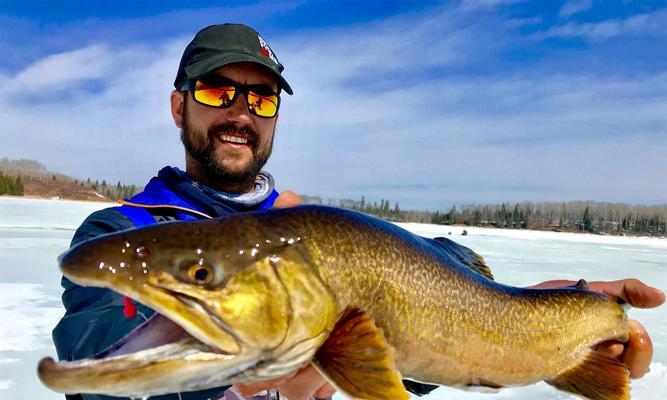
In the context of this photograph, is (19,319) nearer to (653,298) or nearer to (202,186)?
(202,186)

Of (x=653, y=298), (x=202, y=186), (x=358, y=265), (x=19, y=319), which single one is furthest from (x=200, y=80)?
(x=19, y=319)

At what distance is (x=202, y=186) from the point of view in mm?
3342

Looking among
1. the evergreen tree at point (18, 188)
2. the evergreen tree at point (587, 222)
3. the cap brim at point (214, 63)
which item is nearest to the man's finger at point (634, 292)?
the cap brim at point (214, 63)

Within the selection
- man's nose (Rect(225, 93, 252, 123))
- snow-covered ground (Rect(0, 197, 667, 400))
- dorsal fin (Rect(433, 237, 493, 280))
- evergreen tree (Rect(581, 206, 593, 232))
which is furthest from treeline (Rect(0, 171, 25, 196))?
evergreen tree (Rect(581, 206, 593, 232))

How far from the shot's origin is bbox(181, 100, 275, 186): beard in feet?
10.8

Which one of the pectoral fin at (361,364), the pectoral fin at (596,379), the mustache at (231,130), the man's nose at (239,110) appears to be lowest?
the pectoral fin at (596,379)

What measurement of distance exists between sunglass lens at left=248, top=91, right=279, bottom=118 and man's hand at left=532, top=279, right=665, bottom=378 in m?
2.22

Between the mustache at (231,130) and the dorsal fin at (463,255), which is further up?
the mustache at (231,130)

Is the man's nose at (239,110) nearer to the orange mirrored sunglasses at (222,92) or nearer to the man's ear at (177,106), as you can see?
the orange mirrored sunglasses at (222,92)

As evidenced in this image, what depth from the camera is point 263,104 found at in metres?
3.35

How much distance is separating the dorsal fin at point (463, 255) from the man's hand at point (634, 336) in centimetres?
81

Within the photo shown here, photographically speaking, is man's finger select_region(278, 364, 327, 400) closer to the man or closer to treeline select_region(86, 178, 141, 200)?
the man

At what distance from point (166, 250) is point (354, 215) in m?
0.72

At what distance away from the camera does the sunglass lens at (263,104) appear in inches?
129
